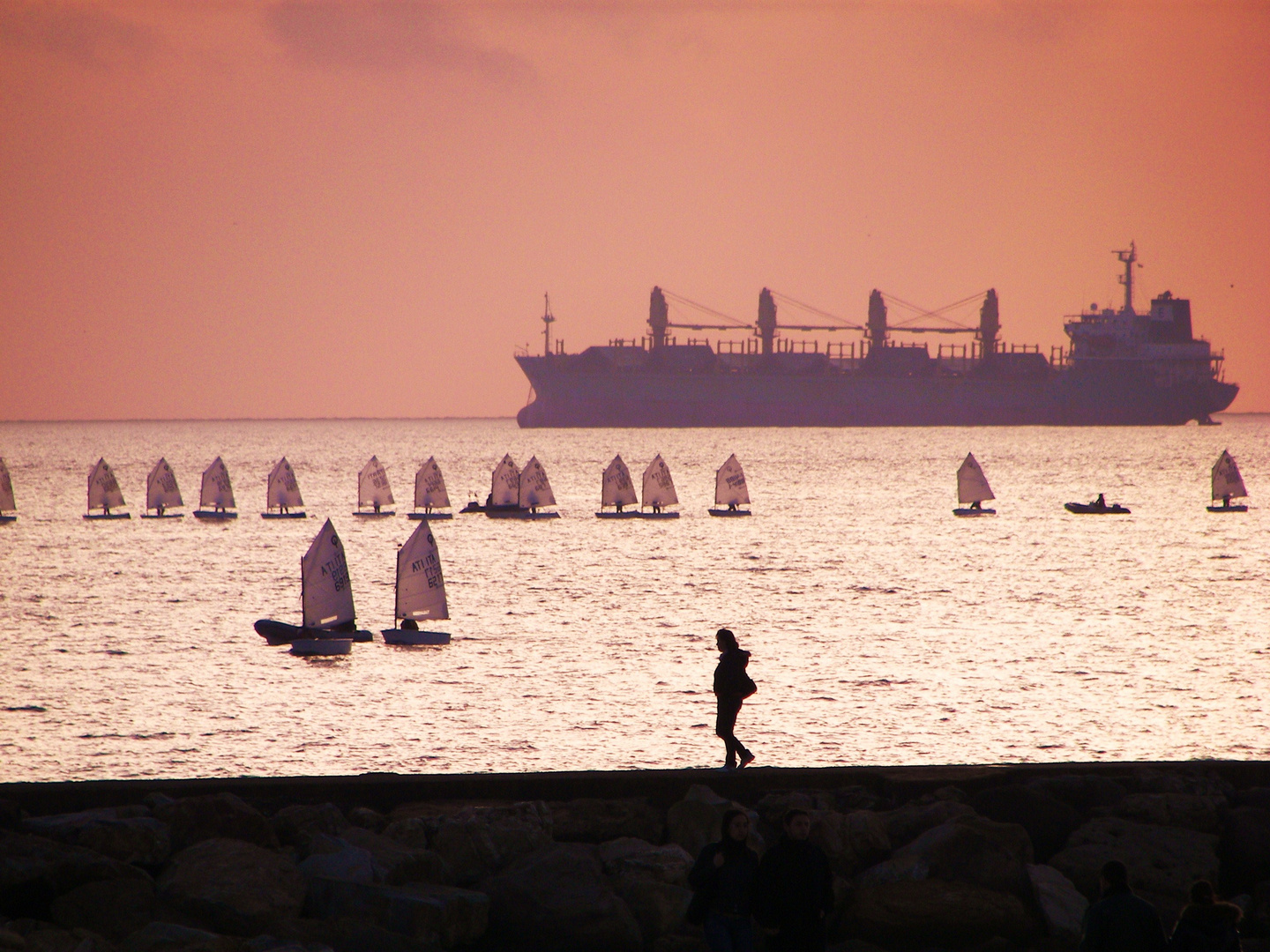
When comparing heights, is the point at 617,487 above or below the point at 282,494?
above

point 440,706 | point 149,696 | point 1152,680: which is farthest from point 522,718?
point 1152,680

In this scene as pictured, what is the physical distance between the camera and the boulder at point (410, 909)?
939 centimetres

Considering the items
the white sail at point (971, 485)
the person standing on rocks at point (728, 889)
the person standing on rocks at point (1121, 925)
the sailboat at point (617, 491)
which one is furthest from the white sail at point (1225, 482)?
the person standing on rocks at point (728, 889)

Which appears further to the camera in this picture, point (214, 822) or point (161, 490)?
point (161, 490)

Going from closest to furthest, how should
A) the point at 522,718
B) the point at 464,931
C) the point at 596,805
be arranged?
the point at 464,931 → the point at 596,805 → the point at 522,718

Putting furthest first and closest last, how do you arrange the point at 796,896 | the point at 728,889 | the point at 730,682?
the point at 730,682 → the point at 728,889 → the point at 796,896

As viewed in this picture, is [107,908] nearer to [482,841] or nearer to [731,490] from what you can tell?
[482,841]

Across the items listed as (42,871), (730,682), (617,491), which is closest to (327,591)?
(730,682)

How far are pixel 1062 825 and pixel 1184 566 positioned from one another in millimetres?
48858

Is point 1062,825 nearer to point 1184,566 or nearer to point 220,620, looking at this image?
point 220,620

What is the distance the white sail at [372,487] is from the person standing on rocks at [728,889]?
2917 inches

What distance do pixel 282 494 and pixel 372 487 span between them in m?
5.35

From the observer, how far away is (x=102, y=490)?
3189 inches

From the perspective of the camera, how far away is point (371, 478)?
272 feet
